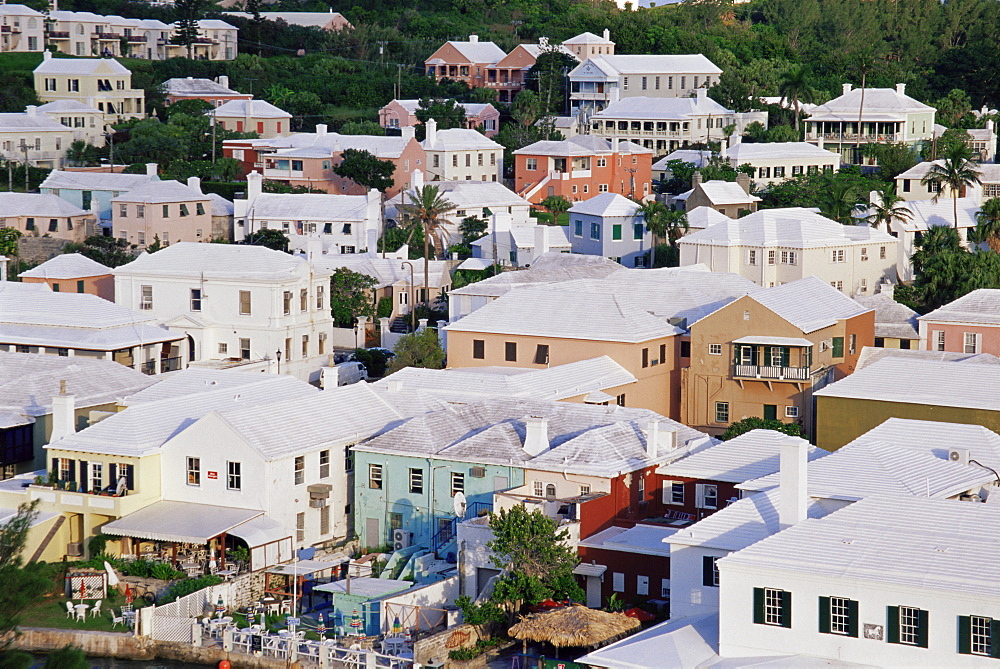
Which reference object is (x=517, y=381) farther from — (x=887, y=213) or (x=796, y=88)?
(x=796, y=88)

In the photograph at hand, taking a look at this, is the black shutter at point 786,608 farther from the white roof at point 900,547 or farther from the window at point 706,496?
the window at point 706,496

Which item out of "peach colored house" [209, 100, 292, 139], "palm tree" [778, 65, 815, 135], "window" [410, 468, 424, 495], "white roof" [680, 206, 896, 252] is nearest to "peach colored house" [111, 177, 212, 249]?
"peach colored house" [209, 100, 292, 139]

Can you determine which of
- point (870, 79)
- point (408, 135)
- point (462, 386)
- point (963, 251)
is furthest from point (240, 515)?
point (870, 79)

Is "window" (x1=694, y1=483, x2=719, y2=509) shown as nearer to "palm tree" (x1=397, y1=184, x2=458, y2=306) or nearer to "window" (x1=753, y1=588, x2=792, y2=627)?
"window" (x1=753, y1=588, x2=792, y2=627)

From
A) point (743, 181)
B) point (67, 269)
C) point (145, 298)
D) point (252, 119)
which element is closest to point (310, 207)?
point (67, 269)

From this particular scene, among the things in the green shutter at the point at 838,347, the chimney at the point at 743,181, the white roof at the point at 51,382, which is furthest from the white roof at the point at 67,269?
the chimney at the point at 743,181
